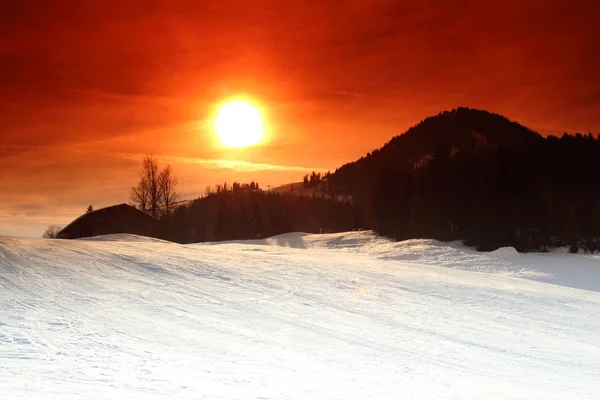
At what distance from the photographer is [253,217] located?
8675cm

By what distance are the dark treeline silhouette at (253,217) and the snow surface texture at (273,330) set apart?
34.6 meters

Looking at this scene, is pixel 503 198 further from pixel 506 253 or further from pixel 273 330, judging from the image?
pixel 273 330

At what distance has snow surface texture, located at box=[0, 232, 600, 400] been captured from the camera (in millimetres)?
7935

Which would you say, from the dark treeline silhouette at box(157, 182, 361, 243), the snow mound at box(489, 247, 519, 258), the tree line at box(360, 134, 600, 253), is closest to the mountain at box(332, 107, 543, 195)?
the dark treeline silhouette at box(157, 182, 361, 243)

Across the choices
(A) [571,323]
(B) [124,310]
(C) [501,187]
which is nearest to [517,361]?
(A) [571,323]

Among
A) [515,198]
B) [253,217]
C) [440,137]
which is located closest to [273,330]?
[515,198]

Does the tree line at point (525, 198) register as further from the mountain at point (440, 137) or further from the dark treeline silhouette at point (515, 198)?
the mountain at point (440, 137)

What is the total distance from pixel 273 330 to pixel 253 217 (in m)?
75.5

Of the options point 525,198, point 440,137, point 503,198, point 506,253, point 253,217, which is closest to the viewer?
point 506,253

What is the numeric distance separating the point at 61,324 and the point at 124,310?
1787 mm

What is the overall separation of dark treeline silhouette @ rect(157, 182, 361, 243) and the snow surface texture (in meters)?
34.6

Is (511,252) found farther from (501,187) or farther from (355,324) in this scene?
(355,324)

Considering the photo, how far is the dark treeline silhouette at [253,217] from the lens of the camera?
244ft

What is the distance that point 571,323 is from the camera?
14398 millimetres
